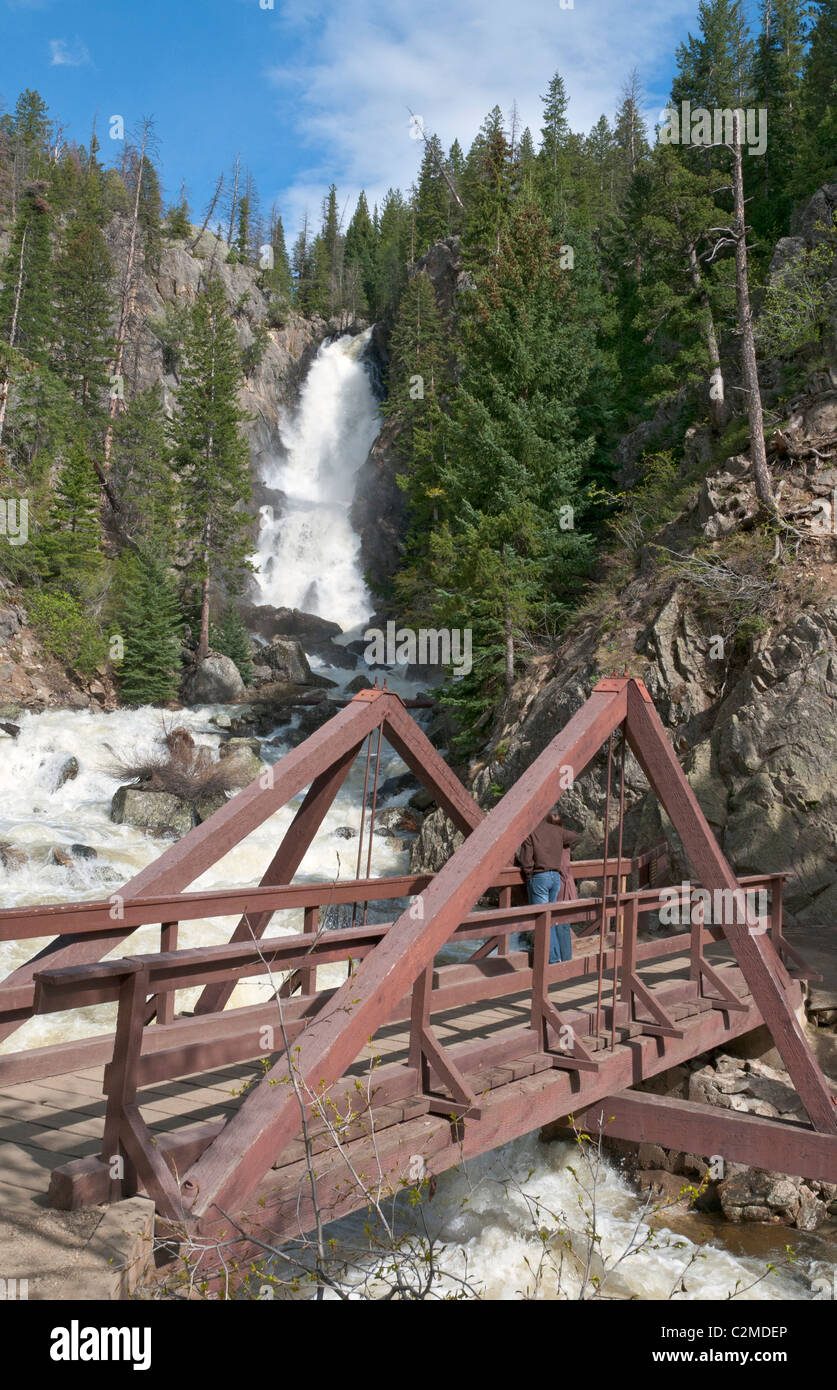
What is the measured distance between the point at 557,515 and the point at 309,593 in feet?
79.5

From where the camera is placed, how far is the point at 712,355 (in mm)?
23078

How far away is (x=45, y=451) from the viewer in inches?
1490

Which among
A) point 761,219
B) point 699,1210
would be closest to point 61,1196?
point 699,1210

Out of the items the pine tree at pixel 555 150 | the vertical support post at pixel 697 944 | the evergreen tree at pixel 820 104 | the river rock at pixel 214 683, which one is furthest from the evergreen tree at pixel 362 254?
the vertical support post at pixel 697 944

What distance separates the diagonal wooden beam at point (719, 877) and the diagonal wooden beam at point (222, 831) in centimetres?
186

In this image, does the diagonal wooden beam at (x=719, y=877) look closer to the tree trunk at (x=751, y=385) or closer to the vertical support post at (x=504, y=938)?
the vertical support post at (x=504, y=938)

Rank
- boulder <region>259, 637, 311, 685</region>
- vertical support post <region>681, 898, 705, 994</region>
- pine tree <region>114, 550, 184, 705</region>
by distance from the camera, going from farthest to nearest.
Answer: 1. boulder <region>259, 637, 311, 685</region>
2. pine tree <region>114, 550, 184, 705</region>
3. vertical support post <region>681, 898, 705, 994</region>

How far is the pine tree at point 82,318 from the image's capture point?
42.9 m

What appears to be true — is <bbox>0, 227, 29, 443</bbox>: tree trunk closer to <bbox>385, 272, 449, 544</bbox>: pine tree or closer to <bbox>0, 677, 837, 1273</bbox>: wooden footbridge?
<bbox>385, 272, 449, 544</bbox>: pine tree

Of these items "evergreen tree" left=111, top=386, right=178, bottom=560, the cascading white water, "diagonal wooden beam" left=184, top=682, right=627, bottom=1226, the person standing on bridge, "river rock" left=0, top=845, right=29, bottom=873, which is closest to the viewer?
"diagonal wooden beam" left=184, top=682, right=627, bottom=1226

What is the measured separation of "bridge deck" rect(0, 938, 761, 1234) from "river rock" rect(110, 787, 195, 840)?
47.6 feet

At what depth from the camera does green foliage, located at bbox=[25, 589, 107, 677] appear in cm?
3058

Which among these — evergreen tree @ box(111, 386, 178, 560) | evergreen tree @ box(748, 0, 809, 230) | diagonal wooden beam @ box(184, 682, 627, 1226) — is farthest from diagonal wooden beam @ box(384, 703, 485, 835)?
evergreen tree @ box(111, 386, 178, 560)
